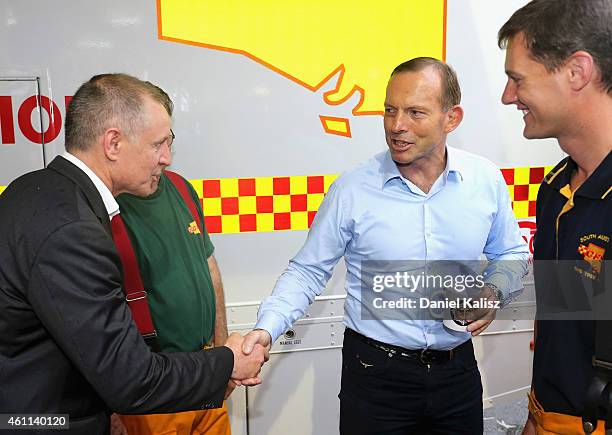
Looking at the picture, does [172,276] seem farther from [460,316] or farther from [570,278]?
[570,278]

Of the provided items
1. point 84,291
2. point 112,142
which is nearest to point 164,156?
point 112,142

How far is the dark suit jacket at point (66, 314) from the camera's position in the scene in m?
1.20

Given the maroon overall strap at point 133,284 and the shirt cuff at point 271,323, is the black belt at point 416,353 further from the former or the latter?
the maroon overall strap at point 133,284

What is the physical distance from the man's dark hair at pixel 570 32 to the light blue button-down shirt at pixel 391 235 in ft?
2.25

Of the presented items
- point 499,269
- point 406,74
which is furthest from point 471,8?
point 499,269

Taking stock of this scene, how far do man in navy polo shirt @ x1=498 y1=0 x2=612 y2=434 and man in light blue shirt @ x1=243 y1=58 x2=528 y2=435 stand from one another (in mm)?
452

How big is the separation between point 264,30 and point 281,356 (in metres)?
1.33

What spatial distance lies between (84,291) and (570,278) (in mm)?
1066

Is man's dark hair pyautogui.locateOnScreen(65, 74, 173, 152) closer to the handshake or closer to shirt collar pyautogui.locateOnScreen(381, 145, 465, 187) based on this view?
the handshake

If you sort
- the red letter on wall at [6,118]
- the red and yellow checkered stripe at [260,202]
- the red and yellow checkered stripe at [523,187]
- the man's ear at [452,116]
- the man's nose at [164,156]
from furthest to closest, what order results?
the red and yellow checkered stripe at [523,187], the red and yellow checkered stripe at [260,202], the red letter on wall at [6,118], the man's ear at [452,116], the man's nose at [164,156]

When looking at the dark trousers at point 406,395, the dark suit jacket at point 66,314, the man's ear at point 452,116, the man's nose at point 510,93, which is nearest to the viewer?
the dark suit jacket at point 66,314

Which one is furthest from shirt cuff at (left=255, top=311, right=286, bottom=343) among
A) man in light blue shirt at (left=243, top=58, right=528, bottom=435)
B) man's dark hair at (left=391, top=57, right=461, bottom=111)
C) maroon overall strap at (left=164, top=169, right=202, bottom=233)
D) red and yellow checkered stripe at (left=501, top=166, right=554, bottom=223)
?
red and yellow checkered stripe at (left=501, top=166, right=554, bottom=223)

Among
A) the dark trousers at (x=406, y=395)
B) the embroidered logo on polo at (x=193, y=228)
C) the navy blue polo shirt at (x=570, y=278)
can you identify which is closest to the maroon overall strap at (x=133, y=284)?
the embroidered logo on polo at (x=193, y=228)

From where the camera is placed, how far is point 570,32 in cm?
123
